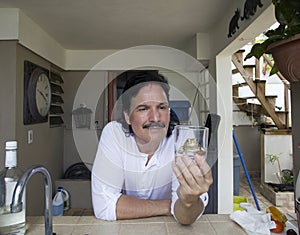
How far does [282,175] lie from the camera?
3.36m

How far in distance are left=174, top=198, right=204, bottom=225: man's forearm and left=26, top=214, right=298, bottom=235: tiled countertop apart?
2 centimetres

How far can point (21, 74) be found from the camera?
6.59ft

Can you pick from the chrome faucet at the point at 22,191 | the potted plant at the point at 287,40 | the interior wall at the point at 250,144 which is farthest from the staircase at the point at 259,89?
the chrome faucet at the point at 22,191

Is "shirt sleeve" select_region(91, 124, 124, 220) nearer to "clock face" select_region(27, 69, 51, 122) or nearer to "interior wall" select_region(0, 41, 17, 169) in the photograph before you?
"interior wall" select_region(0, 41, 17, 169)

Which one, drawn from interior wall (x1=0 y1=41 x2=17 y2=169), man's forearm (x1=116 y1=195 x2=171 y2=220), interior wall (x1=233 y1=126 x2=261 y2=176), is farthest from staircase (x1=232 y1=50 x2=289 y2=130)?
man's forearm (x1=116 y1=195 x2=171 y2=220)

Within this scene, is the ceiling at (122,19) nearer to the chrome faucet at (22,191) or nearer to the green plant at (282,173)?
the chrome faucet at (22,191)

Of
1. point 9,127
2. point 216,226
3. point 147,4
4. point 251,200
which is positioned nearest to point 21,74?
point 9,127

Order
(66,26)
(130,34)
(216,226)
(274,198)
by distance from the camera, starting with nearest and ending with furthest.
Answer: (216,226)
(66,26)
(130,34)
(274,198)

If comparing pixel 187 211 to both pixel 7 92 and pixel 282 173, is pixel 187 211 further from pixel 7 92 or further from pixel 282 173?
pixel 282 173

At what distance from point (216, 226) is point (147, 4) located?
1.49m

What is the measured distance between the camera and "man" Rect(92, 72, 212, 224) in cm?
86

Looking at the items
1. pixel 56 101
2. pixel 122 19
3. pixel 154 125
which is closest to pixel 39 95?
pixel 56 101

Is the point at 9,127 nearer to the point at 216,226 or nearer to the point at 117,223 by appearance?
the point at 117,223

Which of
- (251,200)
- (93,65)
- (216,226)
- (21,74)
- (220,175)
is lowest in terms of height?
(251,200)
